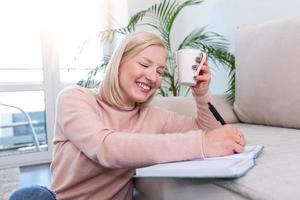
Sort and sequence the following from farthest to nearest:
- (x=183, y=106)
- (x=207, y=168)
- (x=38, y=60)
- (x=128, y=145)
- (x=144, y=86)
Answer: (x=38, y=60) < (x=183, y=106) < (x=144, y=86) < (x=128, y=145) < (x=207, y=168)

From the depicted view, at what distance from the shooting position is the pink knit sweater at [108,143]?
2.13ft

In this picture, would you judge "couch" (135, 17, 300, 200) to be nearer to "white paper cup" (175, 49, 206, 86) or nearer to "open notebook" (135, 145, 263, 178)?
"open notebook" (135, 145, 263, 178)

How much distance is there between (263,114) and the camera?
4.22ft

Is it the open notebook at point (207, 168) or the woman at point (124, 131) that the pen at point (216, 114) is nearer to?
the woman at point (124, 131)

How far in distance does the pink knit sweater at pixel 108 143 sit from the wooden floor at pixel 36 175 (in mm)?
1399

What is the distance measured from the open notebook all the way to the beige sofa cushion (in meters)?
0.63

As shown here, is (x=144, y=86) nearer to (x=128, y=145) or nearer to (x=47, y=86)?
(x=128, y=145)

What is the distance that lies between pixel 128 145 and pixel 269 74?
31.8 inches

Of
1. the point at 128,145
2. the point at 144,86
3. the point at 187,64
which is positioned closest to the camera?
the point at 128,145

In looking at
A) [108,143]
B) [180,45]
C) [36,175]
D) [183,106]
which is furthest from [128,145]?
[36,175]

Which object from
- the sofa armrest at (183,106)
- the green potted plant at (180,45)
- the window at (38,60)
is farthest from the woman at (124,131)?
the window at (38,60)

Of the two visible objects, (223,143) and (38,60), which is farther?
(38,60)

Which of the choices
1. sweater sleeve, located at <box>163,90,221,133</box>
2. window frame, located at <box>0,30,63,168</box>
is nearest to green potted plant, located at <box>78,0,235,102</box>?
sweater sleeve, located at <box>163,90,221,133</box>

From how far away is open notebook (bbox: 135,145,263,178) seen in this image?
0.52 m
